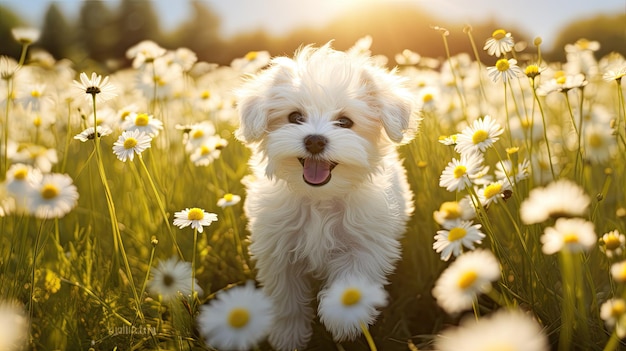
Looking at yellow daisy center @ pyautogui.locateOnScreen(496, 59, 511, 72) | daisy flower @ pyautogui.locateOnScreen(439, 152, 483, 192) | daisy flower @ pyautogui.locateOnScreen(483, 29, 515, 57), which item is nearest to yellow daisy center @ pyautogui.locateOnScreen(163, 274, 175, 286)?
daisy flower @ pyautogui.locateOnScreen(439, 152, 483, 192)

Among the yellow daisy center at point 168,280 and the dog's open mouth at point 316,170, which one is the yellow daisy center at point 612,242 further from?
the yellow daisy center at point 168,280

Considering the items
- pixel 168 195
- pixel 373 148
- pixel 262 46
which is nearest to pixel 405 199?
pixel 373 148

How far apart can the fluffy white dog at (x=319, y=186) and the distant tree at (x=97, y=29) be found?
2638 centimetres

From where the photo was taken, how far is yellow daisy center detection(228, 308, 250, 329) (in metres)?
1.87

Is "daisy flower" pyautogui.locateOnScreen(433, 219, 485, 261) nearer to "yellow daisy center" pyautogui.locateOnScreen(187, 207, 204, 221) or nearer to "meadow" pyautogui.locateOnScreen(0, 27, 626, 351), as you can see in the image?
"meadow" pyautogui.locateOnScreen(0, 27, 626, 351)

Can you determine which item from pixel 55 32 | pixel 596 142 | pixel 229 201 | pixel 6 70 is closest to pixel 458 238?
pixel 229 201

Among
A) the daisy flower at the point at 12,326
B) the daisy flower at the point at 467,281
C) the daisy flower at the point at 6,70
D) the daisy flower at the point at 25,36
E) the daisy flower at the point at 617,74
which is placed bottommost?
the daisy flower at the point at 12,326

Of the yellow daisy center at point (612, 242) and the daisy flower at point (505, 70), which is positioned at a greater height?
the daisy flower at point (505, 70)

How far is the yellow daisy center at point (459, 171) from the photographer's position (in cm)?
271

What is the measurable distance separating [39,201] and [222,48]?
24.4 meters

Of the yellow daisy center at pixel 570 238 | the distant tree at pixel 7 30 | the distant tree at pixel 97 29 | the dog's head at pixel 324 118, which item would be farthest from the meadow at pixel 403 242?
the distant tree at pixel 97 29

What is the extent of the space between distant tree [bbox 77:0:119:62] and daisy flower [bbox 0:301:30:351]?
2680 centimetres

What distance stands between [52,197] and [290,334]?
57.2 inches

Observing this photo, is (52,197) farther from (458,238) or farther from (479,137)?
(479,137)
